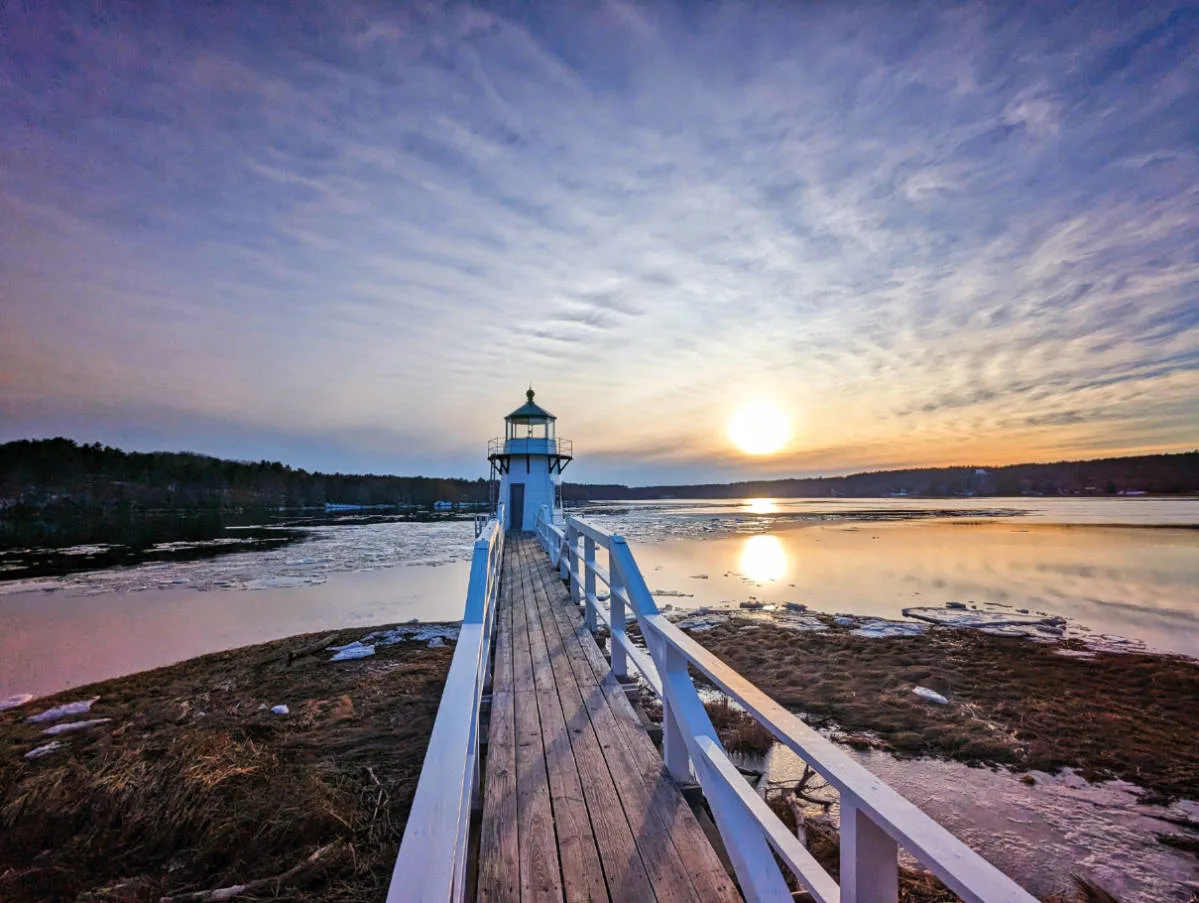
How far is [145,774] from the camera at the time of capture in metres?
5.04

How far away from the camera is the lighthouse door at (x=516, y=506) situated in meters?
18.6

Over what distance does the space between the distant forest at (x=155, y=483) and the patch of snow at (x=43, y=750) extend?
87613 mm

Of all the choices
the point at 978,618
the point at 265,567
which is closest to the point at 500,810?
the point at 978,618

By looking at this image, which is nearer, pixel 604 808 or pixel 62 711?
pixel 604 808

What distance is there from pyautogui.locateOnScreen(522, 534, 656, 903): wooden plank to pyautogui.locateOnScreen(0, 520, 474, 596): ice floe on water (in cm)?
1662

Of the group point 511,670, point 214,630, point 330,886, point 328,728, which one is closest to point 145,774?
point 328,728

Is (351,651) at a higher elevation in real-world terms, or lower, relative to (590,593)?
lower

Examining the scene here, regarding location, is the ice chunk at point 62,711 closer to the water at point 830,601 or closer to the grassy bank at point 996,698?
the water at point 830,601

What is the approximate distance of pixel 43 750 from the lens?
253 inches

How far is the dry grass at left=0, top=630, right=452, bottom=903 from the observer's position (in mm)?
3857

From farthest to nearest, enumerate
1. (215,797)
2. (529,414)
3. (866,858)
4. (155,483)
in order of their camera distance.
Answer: (155,483) < (529,414) < (215,797) < (866,858)

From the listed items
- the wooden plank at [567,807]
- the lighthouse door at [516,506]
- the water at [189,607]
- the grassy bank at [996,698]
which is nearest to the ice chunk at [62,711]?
the water at [189,607]

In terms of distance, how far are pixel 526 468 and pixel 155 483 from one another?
287 ft

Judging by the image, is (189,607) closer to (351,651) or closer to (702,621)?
(351,651)
